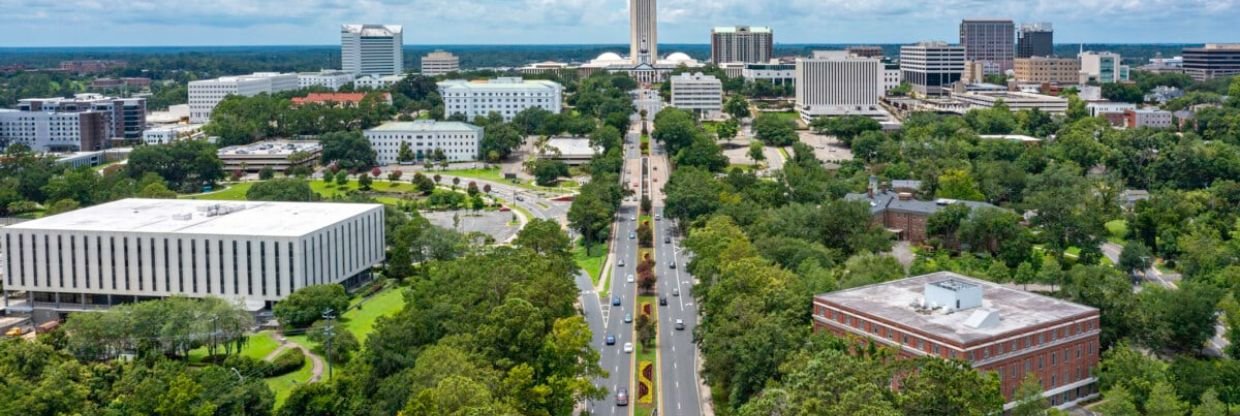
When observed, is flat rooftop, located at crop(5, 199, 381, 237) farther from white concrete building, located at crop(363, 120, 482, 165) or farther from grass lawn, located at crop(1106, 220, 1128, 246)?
white concrete building, located at crop(363, 120, 482, 165)

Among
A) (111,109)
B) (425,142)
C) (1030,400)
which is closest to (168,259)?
(1030,400)

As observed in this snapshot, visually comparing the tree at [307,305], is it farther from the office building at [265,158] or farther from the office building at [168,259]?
the office building at [265,158]

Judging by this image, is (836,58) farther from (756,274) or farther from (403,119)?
(756,274)

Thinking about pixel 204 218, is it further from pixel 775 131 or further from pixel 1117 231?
pixel 775 131

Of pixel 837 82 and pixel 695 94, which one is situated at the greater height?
pixel 837 82

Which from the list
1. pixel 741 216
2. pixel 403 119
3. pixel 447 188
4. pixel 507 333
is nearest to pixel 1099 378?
pixel 507 333
